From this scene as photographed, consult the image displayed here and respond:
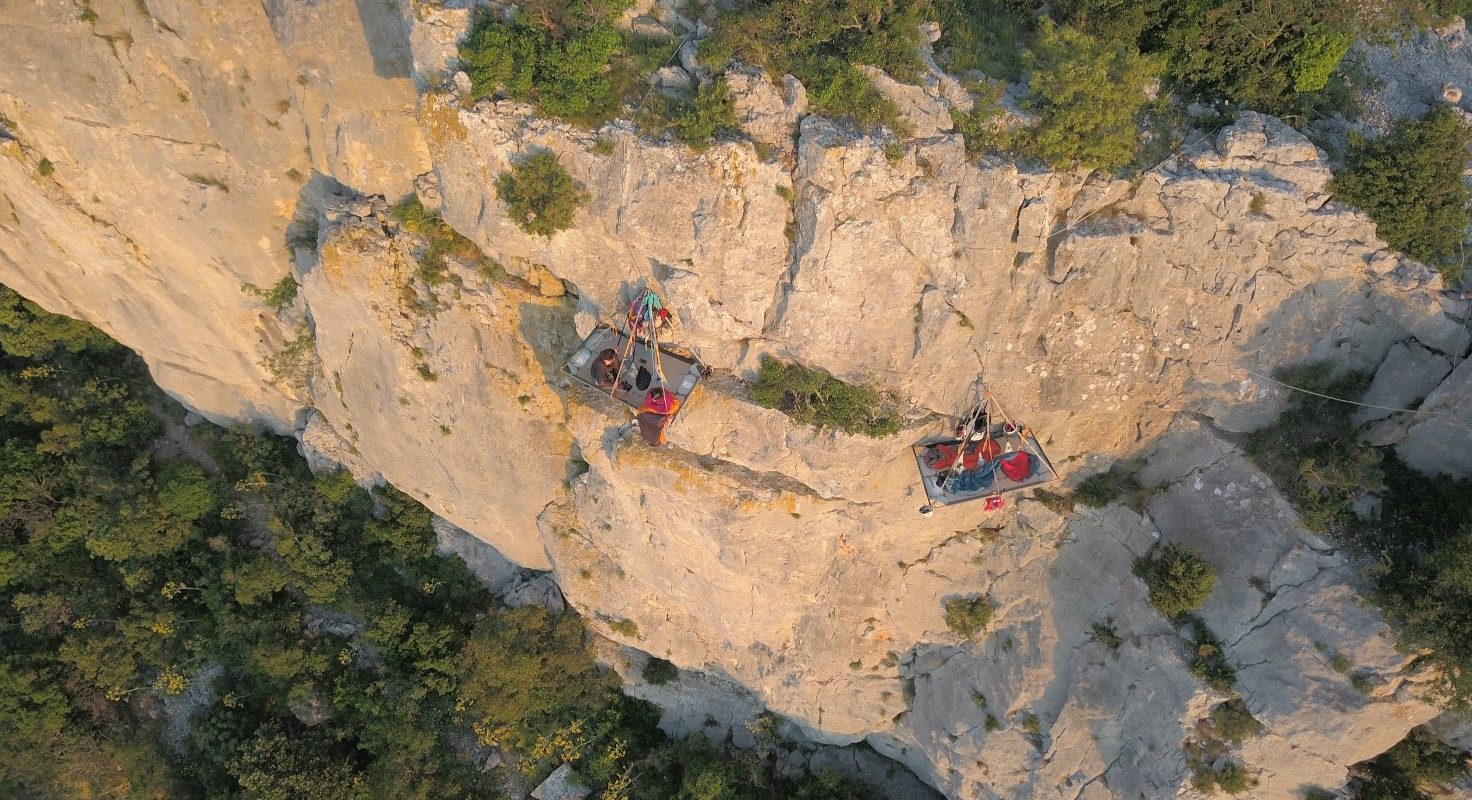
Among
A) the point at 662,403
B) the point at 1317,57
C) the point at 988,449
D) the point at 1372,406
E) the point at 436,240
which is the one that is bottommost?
the point at 988,449

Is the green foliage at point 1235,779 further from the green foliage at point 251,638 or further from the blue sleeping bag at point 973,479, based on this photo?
the green foliage at point 251,638

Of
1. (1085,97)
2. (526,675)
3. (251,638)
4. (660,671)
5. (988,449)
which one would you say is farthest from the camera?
(251,638)

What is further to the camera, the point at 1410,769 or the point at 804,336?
the point at 1410,769

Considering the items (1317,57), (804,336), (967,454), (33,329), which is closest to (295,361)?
(33,329)

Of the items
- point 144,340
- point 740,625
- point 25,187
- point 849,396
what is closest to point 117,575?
point 144,340

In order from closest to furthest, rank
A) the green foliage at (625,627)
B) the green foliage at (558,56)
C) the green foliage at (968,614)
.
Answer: the green foliage at (558,56), the green foliage at (968,614), the green foliage at (625,627)

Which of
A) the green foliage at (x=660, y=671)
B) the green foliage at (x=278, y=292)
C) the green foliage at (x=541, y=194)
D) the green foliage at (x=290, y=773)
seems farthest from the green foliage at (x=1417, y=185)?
the green foliage at (x=290, y=773)

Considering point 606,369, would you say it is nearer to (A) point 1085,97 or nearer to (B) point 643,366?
(B) point 643,366
